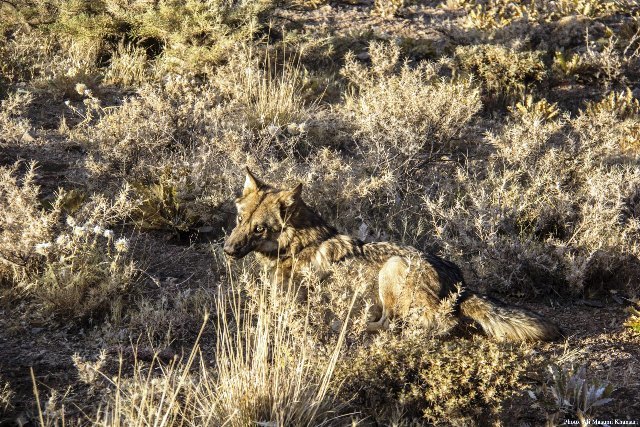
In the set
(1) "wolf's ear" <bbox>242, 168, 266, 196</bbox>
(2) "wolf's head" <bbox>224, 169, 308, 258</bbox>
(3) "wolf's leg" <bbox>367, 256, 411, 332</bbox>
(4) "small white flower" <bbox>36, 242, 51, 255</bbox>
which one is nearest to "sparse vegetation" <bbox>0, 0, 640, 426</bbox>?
(4) "small white flower" <bbox>36, 242, 51, 255</bbox>

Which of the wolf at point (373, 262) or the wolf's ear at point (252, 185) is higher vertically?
the wolf's ear at point (252, 185)

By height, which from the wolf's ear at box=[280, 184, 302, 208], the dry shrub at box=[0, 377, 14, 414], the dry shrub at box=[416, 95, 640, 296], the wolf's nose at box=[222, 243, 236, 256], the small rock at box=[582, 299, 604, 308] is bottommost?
the small rock at box=[582, 299, 604, 308]

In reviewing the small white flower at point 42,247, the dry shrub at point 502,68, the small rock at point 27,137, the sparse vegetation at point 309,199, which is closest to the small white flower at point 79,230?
the sparse vegetation at point 309,199

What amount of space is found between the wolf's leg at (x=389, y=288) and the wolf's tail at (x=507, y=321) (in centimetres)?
50

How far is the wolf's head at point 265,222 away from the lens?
5.77 meters

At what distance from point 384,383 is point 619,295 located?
11.0 feet

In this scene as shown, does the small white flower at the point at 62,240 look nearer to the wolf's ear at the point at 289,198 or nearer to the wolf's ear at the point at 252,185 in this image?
the wolf's ear at the point at 252,185

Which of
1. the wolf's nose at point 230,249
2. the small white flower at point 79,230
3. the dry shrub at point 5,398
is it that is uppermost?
the small white flower at point 79,230

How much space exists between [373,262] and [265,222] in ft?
3.04

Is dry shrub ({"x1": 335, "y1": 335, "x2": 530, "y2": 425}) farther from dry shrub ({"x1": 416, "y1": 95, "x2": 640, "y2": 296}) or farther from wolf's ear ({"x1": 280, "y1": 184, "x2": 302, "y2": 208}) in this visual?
dry shrub ({"x1": 416, "y1": 95, "x2": 640, "y2": 296})

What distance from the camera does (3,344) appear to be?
17.0 feet

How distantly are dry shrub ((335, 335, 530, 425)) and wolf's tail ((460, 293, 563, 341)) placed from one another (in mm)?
676

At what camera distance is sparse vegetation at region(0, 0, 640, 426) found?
4.34m

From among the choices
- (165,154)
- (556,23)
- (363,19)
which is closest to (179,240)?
(165,154)
